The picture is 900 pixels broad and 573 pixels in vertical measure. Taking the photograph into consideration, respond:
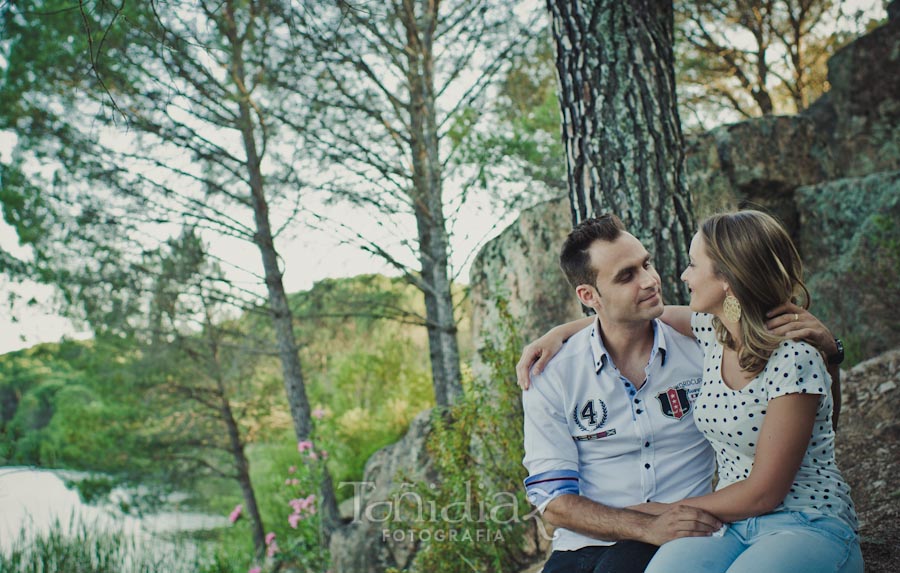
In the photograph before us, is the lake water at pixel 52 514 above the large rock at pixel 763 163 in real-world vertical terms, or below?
below

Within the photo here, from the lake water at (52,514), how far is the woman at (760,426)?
7258mm

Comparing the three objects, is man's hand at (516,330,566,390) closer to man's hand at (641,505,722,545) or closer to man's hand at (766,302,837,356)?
man's hand at (641,505,722,545)

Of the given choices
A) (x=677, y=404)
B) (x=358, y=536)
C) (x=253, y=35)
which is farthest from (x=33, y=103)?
(x=677, y=404)

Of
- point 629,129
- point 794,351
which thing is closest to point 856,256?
point 629,129

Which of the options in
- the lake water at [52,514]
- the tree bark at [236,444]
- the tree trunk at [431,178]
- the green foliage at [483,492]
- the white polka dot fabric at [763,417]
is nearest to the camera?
the white polka dot fabric at [763,417]

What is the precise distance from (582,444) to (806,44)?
497 inches

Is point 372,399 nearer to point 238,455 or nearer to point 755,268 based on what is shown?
point 238,455

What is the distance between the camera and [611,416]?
2240mm

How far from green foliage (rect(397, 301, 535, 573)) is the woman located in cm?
216

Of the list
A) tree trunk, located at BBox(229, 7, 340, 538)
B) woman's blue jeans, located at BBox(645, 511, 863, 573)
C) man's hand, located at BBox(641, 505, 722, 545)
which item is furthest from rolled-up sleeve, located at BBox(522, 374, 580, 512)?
tree trunk, located at BBox(229, 7, 340, 538)

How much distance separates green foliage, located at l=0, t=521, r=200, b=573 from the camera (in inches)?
273

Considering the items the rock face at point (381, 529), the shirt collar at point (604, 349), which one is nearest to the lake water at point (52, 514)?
the rock face at point (381, 529)

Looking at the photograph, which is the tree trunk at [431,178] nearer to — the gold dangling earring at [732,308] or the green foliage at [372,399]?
the green foliage at [372,399]

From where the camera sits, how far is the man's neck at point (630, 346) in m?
2.32
